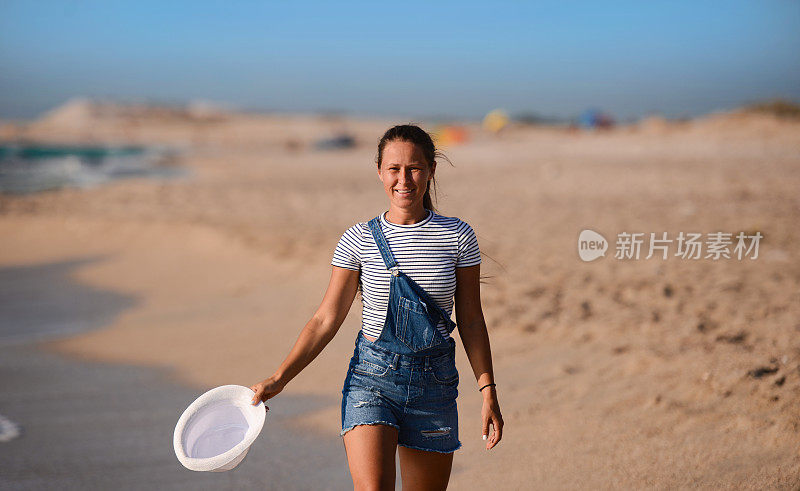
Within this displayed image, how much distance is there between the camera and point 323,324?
2.36 m

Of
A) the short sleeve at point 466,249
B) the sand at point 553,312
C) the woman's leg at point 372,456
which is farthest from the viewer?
the sand at point 553,312

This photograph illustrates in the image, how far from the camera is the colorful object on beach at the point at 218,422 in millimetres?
2244

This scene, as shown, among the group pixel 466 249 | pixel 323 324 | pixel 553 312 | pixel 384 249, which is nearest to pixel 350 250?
pixel 384 249

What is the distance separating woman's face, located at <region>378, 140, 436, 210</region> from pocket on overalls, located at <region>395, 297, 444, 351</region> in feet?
1.10

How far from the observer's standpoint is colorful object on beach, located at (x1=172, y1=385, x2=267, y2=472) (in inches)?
88.4

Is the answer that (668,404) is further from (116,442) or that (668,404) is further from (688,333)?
(116,442)

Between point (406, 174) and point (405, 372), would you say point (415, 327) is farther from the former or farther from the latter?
point (406, 174)

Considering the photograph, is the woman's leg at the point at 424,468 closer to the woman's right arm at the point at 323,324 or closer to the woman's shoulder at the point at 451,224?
the woman's right arm at the point at 323,324

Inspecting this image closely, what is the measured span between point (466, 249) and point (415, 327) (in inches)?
12.3

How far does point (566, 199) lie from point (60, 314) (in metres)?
9.47

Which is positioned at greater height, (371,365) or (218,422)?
(371,365)

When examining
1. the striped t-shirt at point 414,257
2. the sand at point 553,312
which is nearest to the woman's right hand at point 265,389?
the striped t-shirt at point 414,257

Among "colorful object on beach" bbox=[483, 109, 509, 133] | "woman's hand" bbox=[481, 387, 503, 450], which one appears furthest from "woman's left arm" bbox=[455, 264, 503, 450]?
"colorful object on beach" bbox=[483, 109, 509, 133]

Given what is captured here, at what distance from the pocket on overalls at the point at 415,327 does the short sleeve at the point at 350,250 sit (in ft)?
0.72
